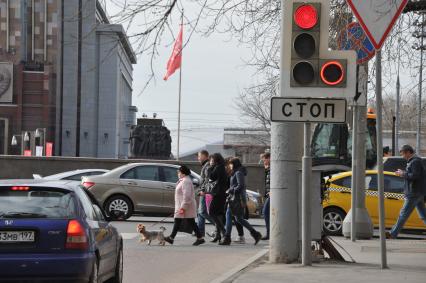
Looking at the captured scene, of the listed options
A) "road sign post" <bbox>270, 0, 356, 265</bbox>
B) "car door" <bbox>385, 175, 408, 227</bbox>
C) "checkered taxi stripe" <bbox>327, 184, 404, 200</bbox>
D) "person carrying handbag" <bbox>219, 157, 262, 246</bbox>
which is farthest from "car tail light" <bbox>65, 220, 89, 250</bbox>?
"car door" <bbox>385, 175, 408, 227</bbox>

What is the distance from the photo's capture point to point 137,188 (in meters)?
23.1

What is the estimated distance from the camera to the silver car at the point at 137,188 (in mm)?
22859

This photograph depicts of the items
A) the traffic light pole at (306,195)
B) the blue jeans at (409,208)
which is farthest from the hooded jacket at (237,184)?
the traffic light pole at (306,195)

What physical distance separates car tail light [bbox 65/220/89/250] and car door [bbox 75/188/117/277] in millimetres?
247

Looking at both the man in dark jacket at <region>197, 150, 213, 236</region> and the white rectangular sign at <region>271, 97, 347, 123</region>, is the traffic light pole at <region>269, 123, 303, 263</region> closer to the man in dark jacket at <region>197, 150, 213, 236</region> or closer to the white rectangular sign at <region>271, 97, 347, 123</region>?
the white rectangular sign at <region>271, 97, 347, 123</region>

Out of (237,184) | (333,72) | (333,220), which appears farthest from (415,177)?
(333,72)

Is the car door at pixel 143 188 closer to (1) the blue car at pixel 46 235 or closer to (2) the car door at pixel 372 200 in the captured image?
(2) the car door at pixel 372 200

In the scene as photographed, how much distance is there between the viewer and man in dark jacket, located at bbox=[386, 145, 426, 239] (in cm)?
1691

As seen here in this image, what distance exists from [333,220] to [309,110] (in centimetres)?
866

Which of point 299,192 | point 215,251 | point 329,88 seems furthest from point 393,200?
point 329,88

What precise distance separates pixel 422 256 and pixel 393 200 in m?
5.71

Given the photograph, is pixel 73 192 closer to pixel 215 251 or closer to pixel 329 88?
pixel 329 88

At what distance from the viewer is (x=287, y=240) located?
12453 millimetres

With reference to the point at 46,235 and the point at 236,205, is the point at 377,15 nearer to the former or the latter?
the point at 46,235
